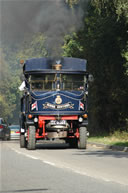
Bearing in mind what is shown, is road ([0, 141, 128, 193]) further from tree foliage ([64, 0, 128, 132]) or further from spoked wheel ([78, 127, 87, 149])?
tree foliage ([64, 0, 128, 132])

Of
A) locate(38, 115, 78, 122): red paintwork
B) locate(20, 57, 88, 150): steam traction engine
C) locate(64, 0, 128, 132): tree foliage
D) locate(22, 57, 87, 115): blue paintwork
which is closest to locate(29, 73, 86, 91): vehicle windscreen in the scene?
locate(20, 57, 88, 150): steam traction engine

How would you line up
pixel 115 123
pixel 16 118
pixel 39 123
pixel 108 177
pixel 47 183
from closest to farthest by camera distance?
pixel 47 183, pixel 108 177, pixel 39 123, pixel 115 123, pixel 16 118

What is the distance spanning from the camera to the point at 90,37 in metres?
37.5

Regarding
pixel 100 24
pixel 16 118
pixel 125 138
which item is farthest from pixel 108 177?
pixel 16 118

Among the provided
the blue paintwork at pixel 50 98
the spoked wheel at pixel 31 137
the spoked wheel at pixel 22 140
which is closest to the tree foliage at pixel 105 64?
the blue paintwork at pixel 50 98

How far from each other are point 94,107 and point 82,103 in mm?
15049

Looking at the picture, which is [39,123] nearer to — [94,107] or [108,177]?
[108,177]

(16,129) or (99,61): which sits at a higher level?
(99,61)

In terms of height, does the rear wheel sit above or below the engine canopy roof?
below

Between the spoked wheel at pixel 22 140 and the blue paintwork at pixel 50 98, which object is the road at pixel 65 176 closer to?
the blue paintwork at pixel 50 98

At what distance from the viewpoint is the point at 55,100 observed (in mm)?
24125

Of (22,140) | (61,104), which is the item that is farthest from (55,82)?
(22,140)

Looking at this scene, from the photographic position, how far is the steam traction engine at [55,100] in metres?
24.1

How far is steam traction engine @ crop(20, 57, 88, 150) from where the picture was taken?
24.1m
